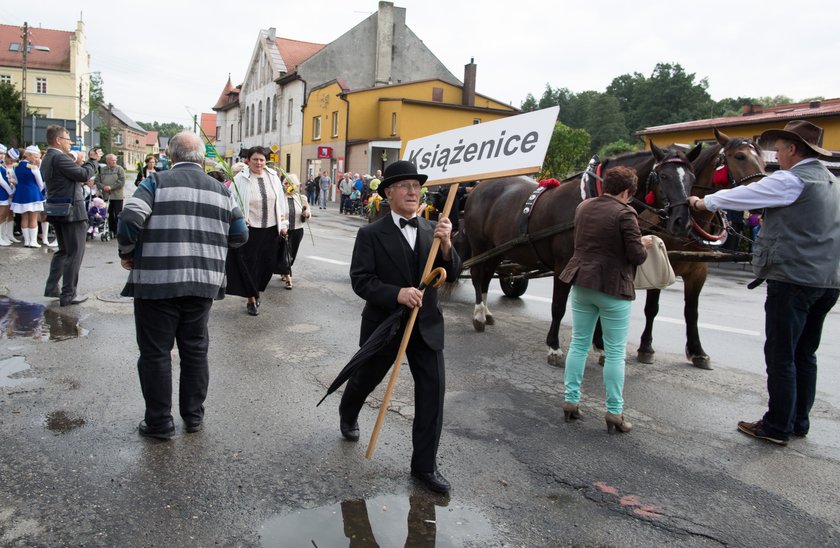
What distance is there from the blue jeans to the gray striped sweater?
3.86 metres

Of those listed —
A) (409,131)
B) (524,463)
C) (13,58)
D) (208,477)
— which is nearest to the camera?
(208,477)

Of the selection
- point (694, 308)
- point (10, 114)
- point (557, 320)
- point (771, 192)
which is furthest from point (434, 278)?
point (10, 114)

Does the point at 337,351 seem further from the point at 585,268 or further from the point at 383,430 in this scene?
the point at 585,268

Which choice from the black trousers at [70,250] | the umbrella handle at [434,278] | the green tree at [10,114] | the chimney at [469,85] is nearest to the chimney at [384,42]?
the chimney at [469,85]

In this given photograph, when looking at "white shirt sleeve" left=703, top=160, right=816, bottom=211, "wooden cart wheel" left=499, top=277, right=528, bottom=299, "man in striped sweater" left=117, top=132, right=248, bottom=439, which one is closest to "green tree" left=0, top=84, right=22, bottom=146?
→ "wooden cart wheel" left=499, top=277, right=528, bottom=299

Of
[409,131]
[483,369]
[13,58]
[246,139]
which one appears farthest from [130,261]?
[13,58]

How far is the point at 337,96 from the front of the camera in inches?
1553

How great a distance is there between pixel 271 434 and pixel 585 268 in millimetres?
2456

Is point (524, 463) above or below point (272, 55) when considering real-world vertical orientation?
below

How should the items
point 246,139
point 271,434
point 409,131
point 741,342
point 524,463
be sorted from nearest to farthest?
point 524,463, point 271,434, point 741,342, point 409,131, point 246,139

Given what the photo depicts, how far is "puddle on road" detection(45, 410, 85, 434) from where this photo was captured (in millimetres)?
4199

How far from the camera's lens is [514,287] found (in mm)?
9789

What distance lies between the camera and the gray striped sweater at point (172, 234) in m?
3.96

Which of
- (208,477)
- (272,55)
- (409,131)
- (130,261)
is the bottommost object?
(208,477)
